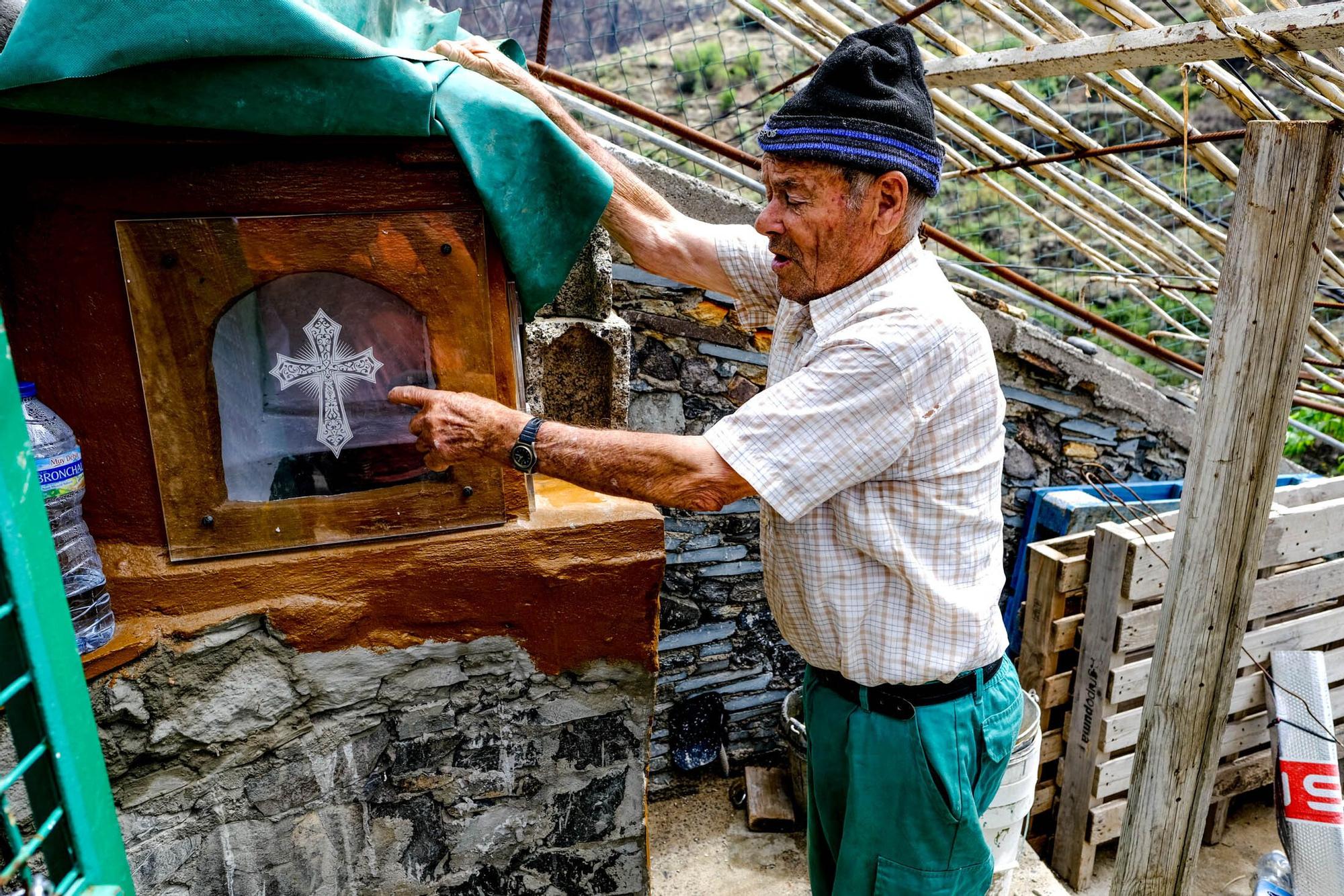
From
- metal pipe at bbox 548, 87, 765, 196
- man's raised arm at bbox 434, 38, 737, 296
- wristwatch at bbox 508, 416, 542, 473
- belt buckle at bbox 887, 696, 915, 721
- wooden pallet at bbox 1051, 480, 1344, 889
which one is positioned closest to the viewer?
wristwatch at bbox 508, 416, 542, 473

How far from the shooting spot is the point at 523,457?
1665 millimetres

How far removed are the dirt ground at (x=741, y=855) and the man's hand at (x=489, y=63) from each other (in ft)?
9.77

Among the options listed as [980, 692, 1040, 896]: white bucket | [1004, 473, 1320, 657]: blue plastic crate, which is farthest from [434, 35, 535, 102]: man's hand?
[1004, 473, 1320, 657]: blue plastic crate

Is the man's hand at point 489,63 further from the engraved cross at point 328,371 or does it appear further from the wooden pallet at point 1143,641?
the wooden pallet at point 1143,641

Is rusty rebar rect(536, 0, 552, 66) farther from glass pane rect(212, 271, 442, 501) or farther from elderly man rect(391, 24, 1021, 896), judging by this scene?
glass pane rect(212, 271, 442, 501)

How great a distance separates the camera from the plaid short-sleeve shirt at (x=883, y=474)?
167 centimetres

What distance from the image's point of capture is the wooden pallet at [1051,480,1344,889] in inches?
142

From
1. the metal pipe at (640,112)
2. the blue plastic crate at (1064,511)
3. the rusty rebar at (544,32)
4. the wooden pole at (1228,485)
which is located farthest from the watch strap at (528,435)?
the blue plastic crate at (1064,511)

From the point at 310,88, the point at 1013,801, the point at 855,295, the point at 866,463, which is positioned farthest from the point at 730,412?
the point at 310,88

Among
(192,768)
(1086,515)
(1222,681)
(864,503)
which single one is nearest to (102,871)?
(192,768)

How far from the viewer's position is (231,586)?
5.70ft

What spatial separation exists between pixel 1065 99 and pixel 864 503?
1020 cm

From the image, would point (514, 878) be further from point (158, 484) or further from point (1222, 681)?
point (1222, 681)

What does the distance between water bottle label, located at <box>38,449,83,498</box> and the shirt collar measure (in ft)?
4.56
